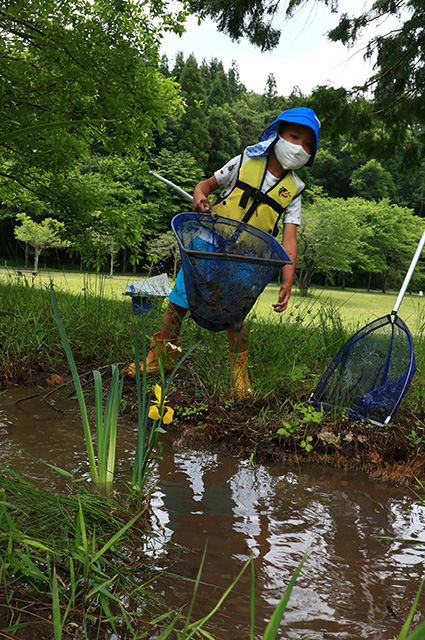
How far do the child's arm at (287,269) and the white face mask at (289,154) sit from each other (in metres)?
0.35

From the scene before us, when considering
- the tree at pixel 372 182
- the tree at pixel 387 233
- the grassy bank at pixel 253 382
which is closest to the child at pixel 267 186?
the grassy bank at pixel 253 382

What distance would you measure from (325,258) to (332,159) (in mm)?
22278

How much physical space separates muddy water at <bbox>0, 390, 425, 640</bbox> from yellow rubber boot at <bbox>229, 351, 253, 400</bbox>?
48 centimetres

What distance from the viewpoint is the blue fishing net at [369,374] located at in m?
2.56

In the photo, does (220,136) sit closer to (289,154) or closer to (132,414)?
(289,154)

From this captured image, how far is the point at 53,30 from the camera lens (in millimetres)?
4727

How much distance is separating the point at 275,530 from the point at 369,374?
1.45 meters

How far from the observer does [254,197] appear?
110 inches

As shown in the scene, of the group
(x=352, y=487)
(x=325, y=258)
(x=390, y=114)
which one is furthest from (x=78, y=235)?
(x=325, y=258)

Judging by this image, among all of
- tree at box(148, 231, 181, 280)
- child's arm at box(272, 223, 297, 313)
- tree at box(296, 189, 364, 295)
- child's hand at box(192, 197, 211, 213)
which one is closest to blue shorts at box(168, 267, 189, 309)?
tree at box(148, 231, 181, 280)

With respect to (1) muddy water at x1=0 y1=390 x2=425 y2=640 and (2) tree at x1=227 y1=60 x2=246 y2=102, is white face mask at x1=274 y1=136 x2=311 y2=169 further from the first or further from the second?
(2) tree at x1=227 y1=60 x2=246 y2=102

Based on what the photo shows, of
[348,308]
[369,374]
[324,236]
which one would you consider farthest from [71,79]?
[324,236]

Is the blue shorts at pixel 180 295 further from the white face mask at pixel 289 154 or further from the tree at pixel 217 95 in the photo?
the tree at pixel 217 95

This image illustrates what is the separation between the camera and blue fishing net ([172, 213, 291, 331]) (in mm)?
2242
